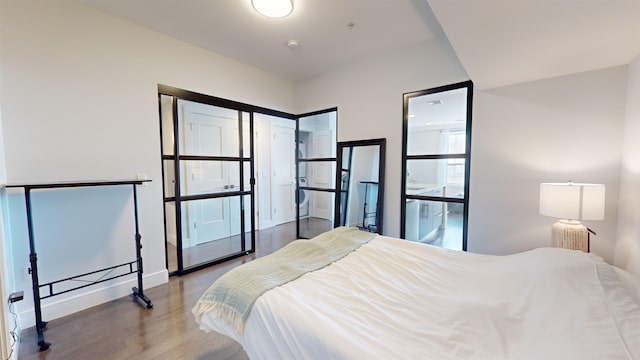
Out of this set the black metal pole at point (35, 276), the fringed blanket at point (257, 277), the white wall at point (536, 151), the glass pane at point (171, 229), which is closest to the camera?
the fringed blanket at point (257, 277)

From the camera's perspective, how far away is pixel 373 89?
10.9 ft

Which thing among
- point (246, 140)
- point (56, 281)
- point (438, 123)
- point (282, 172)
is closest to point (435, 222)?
point (438, 123)

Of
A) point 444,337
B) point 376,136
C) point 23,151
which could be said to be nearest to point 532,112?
point 376,136

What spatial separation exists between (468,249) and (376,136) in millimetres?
1717

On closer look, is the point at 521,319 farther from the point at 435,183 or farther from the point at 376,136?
the point at 376,136

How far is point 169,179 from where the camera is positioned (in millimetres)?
2936

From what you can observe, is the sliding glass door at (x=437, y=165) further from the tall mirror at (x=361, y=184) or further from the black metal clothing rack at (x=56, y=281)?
the black metal clothing rack at (x=56, y=281)

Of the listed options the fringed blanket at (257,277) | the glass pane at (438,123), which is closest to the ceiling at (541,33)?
the glass pane at (438,123)

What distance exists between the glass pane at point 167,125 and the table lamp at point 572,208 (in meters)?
3.71

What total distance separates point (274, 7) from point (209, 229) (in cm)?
300

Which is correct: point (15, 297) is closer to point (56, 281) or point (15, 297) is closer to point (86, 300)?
point (56, 281)

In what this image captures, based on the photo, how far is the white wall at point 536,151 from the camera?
1968 mm

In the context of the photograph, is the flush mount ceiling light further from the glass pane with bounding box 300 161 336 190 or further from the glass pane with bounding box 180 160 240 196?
the glass pane with bounding box 300 161 336 190

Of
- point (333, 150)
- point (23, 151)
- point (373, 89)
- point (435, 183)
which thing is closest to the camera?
point (23, 151)
